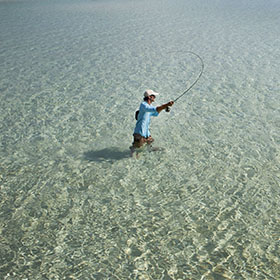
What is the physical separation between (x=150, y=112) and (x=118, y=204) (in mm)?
1504

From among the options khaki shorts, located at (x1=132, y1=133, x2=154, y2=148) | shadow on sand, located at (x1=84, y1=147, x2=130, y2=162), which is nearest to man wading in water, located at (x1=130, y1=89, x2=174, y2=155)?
khaki shorts, located at (x1=132, y1=133, x2=154, y2=148)

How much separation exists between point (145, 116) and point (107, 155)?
1.20 m

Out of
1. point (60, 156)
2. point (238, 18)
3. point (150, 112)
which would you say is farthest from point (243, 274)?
point (238, 18)

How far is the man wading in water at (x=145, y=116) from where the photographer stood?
5.12 metres

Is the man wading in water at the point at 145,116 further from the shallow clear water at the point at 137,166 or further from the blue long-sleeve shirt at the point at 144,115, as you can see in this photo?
the shallow clear water at the point at 137,166

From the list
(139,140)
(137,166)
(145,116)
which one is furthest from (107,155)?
(145,116)

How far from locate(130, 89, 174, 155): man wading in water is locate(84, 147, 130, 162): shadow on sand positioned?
0.28 meters

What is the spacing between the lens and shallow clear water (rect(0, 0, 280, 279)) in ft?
13.2

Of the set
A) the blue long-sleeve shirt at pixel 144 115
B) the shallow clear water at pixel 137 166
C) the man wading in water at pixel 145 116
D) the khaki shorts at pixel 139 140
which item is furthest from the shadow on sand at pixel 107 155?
the blue long-sleeve shirt at pixel 144 115

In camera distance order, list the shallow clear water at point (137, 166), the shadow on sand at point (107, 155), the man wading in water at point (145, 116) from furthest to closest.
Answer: the shadow on sand at point (107, 155), the man wading in water at point (145, 116), the shallow clear water at point (137, 166)

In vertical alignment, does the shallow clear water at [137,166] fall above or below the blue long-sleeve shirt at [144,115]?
below

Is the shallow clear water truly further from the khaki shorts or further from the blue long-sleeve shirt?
the blue long-sleeve shirt

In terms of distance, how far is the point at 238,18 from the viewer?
1811 centimetres

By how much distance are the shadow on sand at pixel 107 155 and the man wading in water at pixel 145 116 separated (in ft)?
0.91
